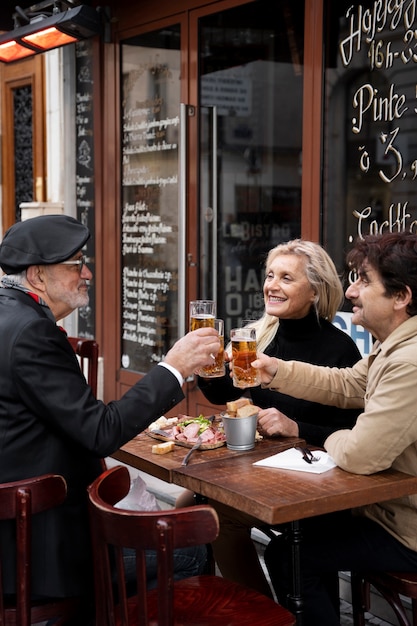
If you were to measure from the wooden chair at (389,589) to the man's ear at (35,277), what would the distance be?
4.62 feet

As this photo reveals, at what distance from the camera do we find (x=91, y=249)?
7.14 m

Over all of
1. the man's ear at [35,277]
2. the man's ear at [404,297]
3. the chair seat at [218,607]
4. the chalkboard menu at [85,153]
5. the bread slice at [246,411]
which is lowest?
the chair seat at [218,607]

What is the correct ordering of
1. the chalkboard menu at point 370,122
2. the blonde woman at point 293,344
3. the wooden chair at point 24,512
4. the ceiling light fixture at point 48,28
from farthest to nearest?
the ceiling light fixture at point 48,28, the chalkboard menu at point 370,122, the blonde woman at point 293,344, the wooden chair at point 24,512

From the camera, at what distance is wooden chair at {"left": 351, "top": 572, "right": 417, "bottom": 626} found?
273cm

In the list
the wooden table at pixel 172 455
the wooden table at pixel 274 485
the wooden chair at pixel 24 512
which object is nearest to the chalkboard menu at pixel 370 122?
→ the wooden table at pixel 172 455

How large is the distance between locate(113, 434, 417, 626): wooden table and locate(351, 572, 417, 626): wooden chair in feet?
1.02

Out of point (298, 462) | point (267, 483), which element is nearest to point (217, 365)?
point (298, 462)

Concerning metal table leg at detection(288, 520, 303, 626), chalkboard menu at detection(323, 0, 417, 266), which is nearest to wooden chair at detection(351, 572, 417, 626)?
metal table leg at detection(288, 520, 303, 626)

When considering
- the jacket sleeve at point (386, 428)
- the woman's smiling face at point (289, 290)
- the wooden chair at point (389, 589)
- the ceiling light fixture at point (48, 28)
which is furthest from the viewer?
the ceiling light fixture at point (48, 28)

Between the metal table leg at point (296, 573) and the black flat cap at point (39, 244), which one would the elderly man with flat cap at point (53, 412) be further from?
the metal table leg at point (296, 573)

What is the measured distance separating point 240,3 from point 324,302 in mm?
2680

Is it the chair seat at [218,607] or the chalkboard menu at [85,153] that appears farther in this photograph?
the chalkboard menu at [85,153]

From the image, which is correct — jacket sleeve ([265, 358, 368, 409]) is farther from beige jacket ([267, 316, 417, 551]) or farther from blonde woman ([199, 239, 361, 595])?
beige jacket ([267, 316, 417, 551])

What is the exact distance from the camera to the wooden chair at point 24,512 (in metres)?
2.27
